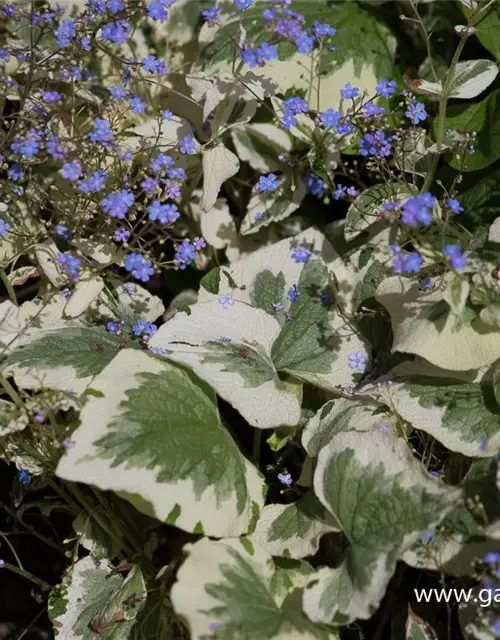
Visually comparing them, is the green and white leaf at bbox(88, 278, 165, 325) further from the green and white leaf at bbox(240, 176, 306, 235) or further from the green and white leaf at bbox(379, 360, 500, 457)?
the green and white leaf at bbox(379, 360, 500, 457)

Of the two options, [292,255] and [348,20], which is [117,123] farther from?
[348,20]

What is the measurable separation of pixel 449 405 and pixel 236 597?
53cm

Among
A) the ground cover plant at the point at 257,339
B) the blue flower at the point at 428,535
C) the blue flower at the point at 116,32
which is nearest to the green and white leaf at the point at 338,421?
the ground cover plant at the point at 257,339

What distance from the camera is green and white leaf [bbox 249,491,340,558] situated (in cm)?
142

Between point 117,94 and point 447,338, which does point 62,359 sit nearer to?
point 117,94

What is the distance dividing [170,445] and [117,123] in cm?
80

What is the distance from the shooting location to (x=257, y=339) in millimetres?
1591

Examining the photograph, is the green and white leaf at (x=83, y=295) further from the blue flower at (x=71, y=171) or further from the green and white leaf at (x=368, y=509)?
the green and white leaf at (x=368, y=509)

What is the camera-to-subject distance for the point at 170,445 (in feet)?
4.43

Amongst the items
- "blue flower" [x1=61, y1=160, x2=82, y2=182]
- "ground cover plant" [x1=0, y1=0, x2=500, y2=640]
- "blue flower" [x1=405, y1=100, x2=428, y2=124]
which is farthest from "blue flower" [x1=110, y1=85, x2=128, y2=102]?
"blue flower" [x1=405, y1=100, x2=428, y2=124]

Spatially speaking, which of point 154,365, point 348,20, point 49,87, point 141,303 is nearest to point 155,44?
point 49,87

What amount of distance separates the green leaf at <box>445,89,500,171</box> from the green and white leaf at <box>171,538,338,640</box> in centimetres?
95

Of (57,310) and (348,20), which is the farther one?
(348,20)

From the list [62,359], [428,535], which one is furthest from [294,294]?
[428,535]
